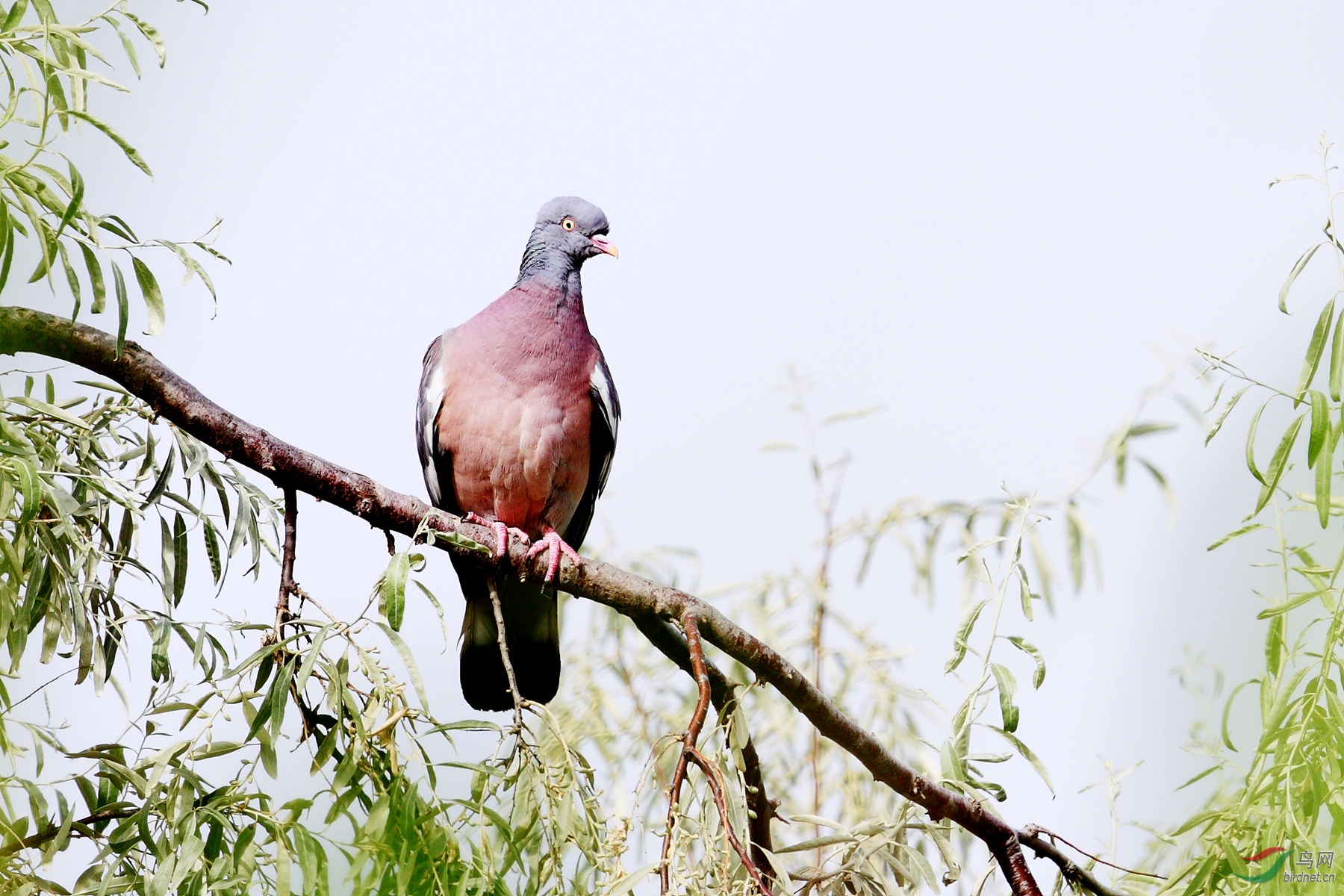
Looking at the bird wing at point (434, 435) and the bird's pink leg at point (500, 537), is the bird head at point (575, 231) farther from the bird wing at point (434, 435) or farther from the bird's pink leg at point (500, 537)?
the bird's pink leg at point (500, 537)

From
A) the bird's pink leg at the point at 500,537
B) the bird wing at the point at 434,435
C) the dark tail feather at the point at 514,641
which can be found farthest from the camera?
the bird wing at the point at 434,435

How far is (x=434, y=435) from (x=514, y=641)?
52 cm

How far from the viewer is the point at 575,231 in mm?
3035

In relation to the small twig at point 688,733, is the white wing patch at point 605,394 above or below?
above

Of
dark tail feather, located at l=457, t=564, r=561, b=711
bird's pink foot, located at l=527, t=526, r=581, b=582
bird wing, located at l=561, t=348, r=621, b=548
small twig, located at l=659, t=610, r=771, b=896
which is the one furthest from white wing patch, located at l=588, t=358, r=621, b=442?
small twig, located at l=659, t=610, r=771, b=896

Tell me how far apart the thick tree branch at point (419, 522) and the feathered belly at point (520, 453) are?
0.67 metres

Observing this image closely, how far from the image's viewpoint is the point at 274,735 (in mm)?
1273

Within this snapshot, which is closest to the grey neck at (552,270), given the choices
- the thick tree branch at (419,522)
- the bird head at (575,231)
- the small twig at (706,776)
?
the bird head at (575,231)

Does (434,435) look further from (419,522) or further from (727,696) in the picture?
(727,696)

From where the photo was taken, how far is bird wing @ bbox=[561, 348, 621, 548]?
2.80 m

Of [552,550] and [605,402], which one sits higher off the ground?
[605,402]

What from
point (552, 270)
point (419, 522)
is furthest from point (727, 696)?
point (552, 270)

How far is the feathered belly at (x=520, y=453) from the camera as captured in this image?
2645 millimetres

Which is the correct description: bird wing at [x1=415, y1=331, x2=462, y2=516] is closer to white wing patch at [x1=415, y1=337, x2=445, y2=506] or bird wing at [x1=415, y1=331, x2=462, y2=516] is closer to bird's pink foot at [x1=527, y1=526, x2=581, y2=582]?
white wing patch at [x1=415, y1=337, x2=445, y2=506]
